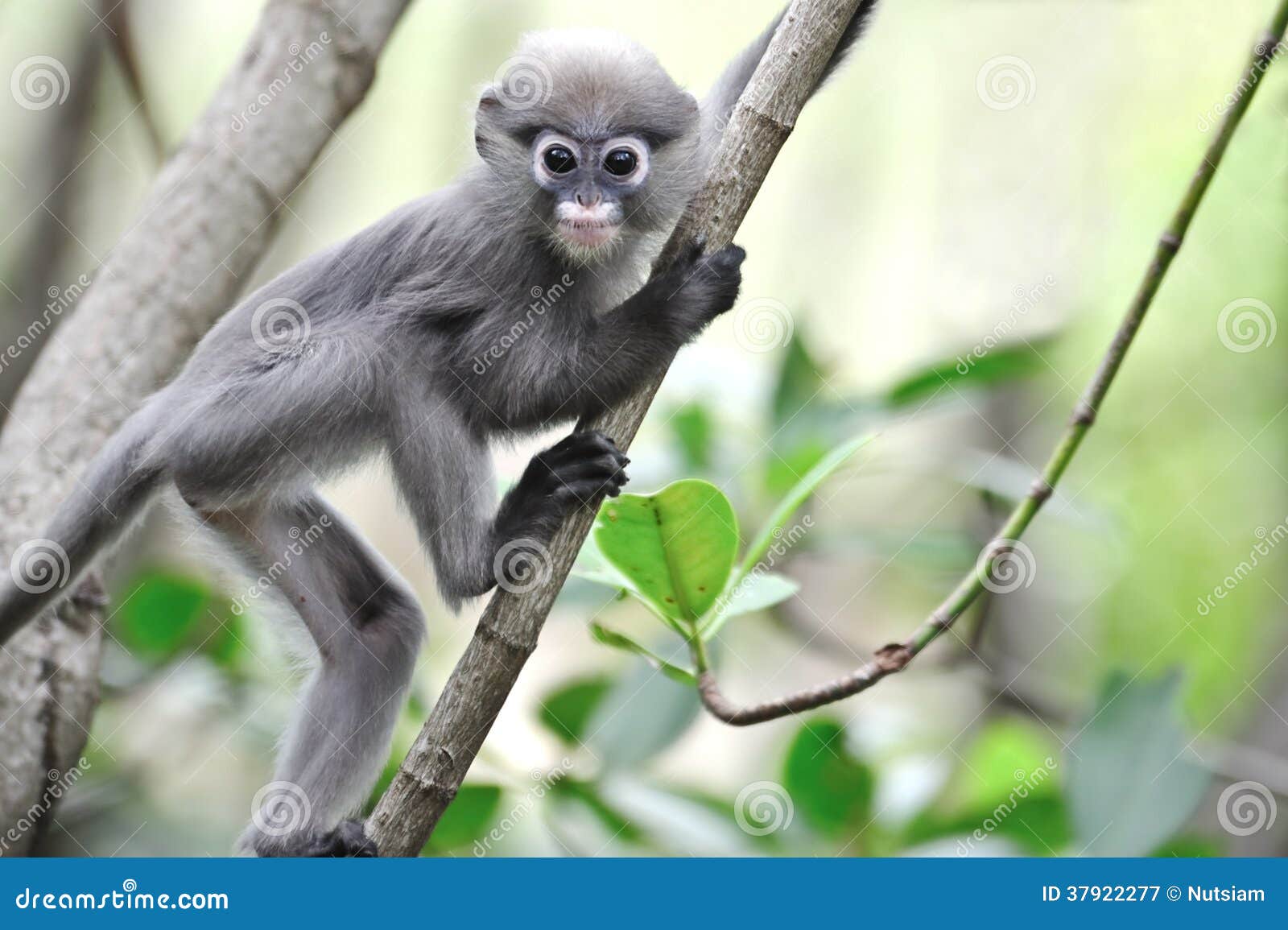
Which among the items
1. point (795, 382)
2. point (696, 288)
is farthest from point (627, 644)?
point (795, 382)

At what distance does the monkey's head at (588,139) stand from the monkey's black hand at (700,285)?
Answer: 1.00 ft

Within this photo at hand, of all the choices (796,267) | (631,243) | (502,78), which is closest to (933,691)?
(796,267)

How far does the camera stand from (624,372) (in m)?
3.07

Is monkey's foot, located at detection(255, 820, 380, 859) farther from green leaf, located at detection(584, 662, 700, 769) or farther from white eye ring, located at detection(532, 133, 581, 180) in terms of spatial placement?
white eye ring, located at detection(532, 133, 581, 180)

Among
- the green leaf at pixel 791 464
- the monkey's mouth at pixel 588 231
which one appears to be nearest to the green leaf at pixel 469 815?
the green leaf at pixel 791 464

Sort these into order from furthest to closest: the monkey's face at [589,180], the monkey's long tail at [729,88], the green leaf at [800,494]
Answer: the monkey's long tail at [729,88]
the monkey's face at [589,180]
the green leaf at [800,494]

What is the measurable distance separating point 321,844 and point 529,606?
109 centimetres

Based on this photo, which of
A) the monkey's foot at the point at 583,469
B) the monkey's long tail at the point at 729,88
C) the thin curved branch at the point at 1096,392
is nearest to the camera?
the thin curved branch at the point at 1096,392

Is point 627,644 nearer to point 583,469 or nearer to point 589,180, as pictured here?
point 583,469

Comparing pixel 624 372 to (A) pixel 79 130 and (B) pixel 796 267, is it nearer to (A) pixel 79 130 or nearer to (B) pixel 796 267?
(A) pixel 79 130

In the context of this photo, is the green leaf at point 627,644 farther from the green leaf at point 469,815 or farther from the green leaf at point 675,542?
the green leaf at point 469,815

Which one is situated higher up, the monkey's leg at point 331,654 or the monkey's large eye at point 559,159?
the monkey's large eye at point 559,159

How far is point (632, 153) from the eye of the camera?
3.20m

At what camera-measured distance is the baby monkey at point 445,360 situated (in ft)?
10.3
